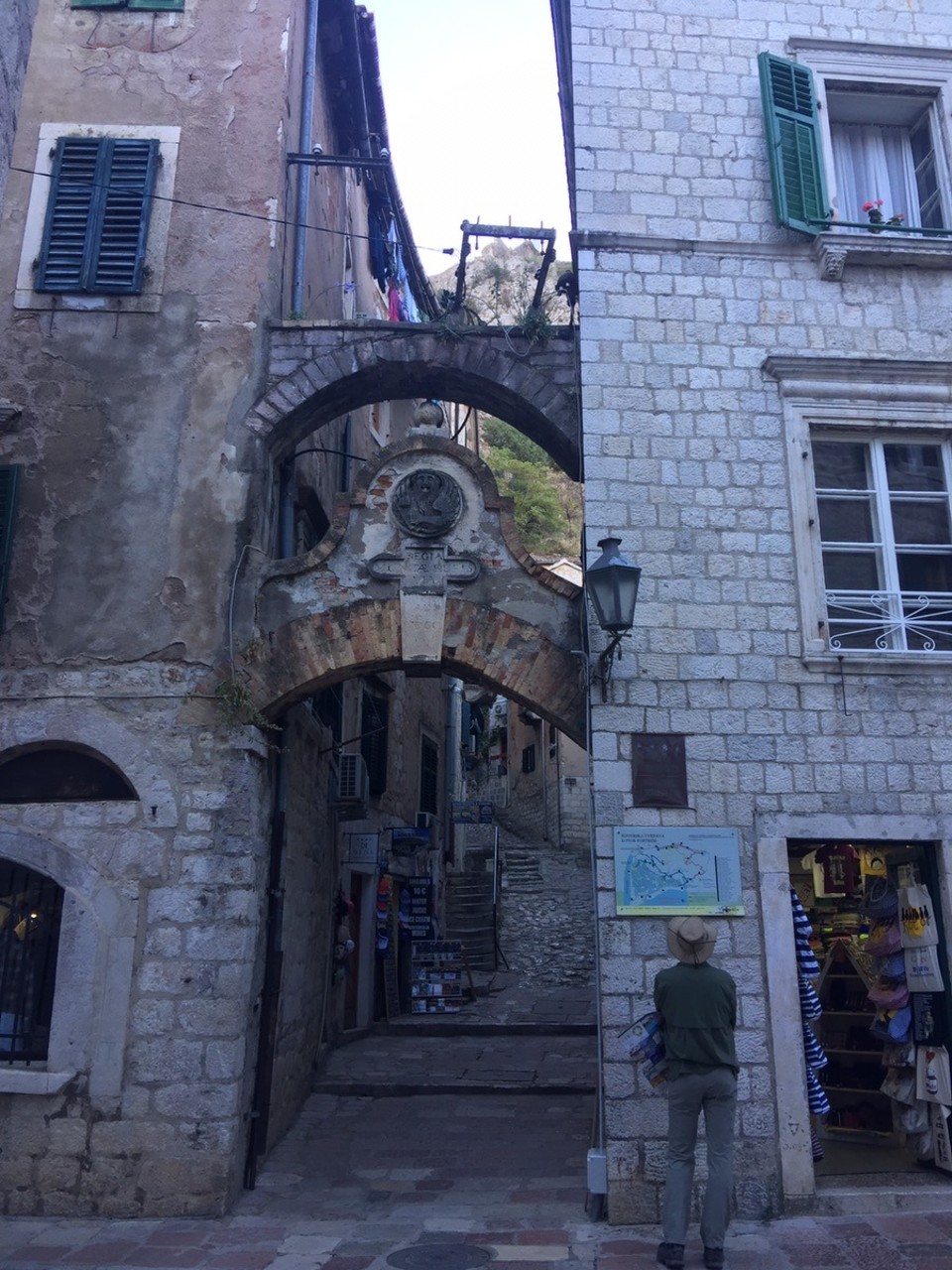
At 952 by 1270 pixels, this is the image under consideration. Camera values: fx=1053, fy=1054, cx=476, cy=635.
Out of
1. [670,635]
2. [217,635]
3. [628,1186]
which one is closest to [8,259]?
[217,635]

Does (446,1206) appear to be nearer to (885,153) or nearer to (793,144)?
(793,144)

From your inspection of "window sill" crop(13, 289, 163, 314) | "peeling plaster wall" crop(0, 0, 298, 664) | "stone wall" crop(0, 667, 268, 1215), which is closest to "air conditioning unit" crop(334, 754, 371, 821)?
"stone wall" crop(0, 667, 268, 1215)

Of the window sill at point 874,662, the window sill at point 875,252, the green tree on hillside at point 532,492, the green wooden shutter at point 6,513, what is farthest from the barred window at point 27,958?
the green tree on hillside at point 532,492

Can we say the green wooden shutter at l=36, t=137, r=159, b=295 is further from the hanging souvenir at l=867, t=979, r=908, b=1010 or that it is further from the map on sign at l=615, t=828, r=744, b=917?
the hanging souvenir at l=867, t=979, r=908, b=1010

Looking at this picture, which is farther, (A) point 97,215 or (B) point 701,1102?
(A) point 97,215

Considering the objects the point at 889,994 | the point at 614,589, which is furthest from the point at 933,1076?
the point at 614,589

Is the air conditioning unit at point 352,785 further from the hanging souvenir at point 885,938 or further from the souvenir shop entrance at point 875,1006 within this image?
the hanging souvenir at point 885,938

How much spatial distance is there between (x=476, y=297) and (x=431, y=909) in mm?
10052

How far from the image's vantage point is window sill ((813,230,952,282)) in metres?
7.91

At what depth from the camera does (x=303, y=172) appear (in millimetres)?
9453

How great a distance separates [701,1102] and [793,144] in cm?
692

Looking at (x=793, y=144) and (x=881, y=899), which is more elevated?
(x=793, y=144)

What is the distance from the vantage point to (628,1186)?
6.25m

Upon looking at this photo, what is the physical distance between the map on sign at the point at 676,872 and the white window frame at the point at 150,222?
5.51m
